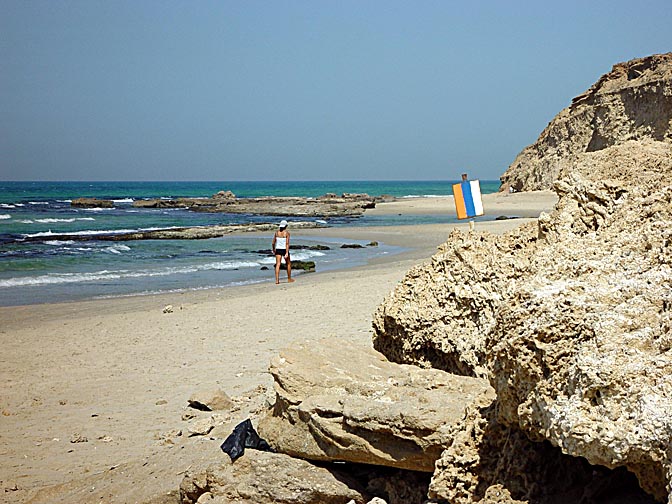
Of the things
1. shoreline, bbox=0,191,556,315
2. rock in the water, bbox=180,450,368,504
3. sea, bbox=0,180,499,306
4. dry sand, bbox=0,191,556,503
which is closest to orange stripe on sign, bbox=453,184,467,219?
dry sand, bbox=0,191,556,503

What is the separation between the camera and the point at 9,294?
1620cm

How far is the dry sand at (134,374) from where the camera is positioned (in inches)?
212

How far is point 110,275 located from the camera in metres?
19.2

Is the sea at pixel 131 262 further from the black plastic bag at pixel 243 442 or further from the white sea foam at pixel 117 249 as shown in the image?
the black plastic bag at pixel 243 442

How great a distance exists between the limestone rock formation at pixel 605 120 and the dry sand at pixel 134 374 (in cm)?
3702

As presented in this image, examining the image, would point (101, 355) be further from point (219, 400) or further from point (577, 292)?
point (577, 292)

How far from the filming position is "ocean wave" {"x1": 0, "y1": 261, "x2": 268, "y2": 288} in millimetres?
18062

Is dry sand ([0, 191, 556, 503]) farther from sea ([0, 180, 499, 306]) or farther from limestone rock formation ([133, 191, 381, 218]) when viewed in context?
limestone rock formation ([133, 191, 381, 218])

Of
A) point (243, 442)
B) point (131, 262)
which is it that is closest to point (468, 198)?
point (243, 442)

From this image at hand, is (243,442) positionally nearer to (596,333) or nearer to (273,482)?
(273,482)

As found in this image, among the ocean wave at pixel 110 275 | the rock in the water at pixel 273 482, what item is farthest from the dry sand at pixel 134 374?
the ocean wave at pixel 110 275

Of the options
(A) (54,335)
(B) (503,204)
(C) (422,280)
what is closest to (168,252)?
(A) (54,335)

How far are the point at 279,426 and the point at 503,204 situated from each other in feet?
152

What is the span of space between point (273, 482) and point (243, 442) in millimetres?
714
